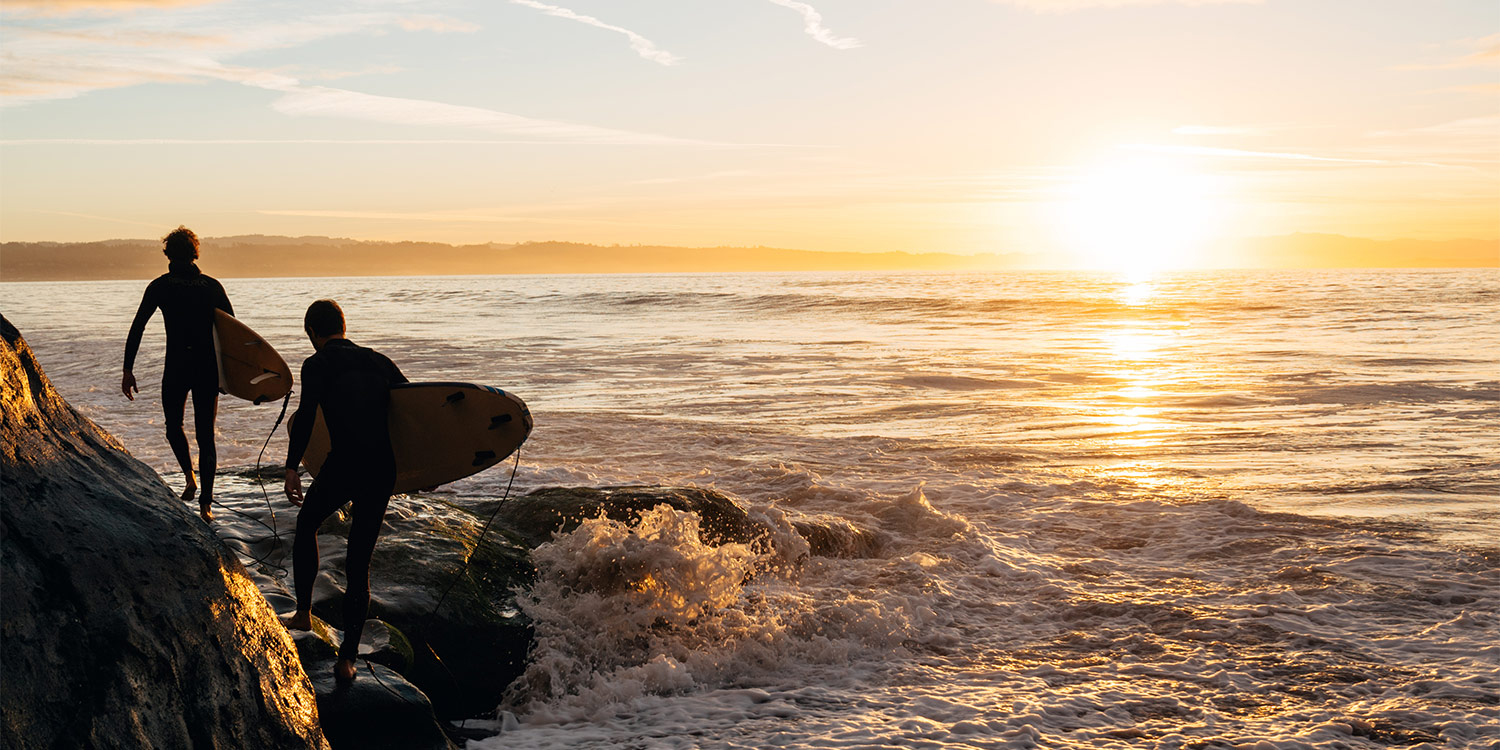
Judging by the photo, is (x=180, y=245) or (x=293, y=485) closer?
(x=293, y=485)

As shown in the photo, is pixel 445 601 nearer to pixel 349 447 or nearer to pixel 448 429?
pixel 448 429

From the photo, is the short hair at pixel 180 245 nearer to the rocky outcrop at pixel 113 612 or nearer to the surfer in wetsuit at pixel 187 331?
the surfer in wetsuit at pixel 187 331

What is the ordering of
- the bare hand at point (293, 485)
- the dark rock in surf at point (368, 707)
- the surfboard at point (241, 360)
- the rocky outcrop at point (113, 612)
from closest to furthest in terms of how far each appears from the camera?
the rocky outcrop at point (113, 612), the dark rock in surf at point (368, 707), the bare hand at point (293, 485), the surfboard at point (241, 360)

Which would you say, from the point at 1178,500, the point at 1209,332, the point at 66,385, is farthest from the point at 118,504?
the point at 1209,332

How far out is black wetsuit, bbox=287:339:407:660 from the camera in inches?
184

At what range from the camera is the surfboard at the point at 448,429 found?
16.5 ft

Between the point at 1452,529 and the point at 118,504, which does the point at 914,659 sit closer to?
the point at 118,504

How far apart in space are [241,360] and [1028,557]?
20.6 feet

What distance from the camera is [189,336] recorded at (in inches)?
275

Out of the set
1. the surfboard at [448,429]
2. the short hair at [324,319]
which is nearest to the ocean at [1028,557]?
the surfboard at [448,429]

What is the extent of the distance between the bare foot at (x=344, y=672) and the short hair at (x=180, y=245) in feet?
12.2

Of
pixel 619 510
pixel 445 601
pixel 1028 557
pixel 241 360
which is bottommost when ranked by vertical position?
pixel 1028 557

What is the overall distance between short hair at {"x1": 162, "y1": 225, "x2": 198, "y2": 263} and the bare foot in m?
3.72

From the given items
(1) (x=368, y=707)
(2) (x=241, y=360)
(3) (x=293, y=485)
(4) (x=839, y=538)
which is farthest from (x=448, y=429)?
(4) (x=839, y=538)
